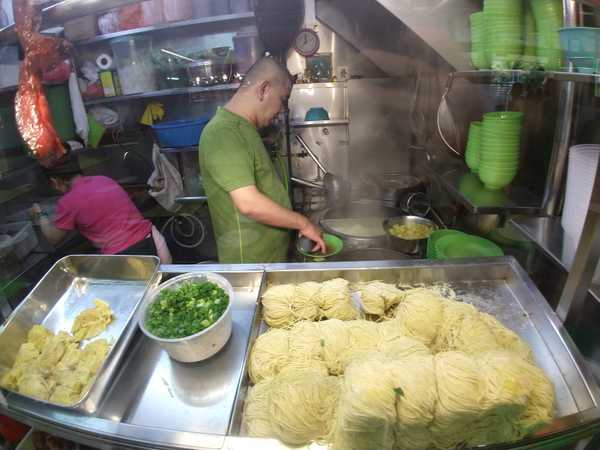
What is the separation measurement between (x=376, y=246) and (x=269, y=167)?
0.90 m

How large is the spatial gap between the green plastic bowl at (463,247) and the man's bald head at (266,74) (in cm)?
141

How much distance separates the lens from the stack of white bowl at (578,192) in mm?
1192

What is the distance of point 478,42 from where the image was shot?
158 cm

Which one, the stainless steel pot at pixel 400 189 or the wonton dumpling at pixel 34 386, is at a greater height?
the wonton dumpling at pixel 34 386

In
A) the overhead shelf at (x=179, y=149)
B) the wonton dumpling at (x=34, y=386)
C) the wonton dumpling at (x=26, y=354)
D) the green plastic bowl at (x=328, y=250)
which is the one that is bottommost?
the wonton dumpling at (x=26, y=354)

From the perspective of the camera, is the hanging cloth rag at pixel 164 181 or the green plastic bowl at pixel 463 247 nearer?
the green plastic bowl at pixel 463 247

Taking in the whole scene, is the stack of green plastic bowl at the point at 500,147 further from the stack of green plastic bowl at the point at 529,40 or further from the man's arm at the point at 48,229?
the man's arm at the point at 48,229

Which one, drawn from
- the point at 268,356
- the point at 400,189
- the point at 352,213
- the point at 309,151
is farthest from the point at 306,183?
the point at 268,356

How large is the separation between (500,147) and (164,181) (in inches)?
82.1

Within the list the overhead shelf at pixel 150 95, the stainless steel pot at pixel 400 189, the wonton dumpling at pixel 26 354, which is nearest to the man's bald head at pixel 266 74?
the overhead shelf at pixel 150 95

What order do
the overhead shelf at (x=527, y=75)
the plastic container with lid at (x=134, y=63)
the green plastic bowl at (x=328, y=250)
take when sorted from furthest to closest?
the green plastic bowl at (x=328, y=250)
the plastic container with lid at (x=134, y=63)
the overhead shelf at (x=527, y=75)

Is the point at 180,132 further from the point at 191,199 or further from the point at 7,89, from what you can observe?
the point at 7,89

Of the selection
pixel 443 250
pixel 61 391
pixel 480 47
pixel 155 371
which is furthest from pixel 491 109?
pixel 61 391

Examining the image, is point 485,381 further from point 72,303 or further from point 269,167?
point 72,303
